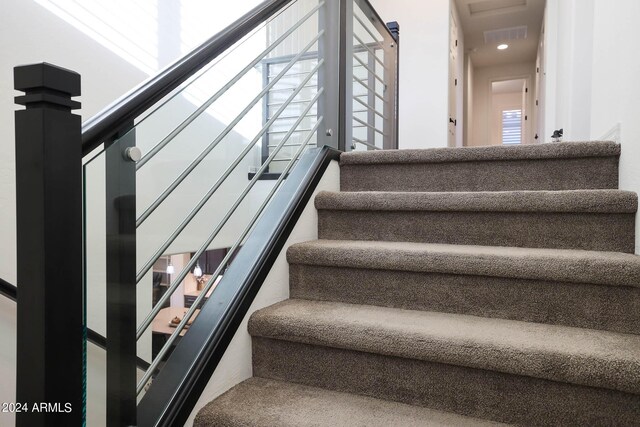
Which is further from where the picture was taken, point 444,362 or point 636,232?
point 636,232

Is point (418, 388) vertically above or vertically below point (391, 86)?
below

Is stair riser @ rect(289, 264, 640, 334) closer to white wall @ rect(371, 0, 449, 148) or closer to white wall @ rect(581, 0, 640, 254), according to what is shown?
white wall @ rect(581, 0, 640, 254)

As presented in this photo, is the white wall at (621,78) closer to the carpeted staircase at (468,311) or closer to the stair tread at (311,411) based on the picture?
the carpeted staircase at (468,311)

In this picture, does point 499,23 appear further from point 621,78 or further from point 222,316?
point 222,316

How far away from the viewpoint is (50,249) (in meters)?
0.63

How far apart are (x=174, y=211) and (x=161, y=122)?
1.24 metres

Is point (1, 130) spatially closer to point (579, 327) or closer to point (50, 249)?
point (50, 249)

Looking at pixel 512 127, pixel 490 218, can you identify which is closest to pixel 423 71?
pixel 490 218

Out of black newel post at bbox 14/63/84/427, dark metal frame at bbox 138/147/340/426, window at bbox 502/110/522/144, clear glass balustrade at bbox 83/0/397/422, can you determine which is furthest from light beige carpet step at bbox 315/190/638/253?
window at bbox 502/110/522/144

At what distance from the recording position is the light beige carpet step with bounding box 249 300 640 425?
2.97ft

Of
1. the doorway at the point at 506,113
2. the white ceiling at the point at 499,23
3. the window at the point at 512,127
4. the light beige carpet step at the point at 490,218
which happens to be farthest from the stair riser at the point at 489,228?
the window at the point at 512,127

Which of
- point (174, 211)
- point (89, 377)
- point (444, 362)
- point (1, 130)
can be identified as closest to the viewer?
point (89, 377)

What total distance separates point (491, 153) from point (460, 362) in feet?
2.95

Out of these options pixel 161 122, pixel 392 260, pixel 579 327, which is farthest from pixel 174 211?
pixel 579 327
